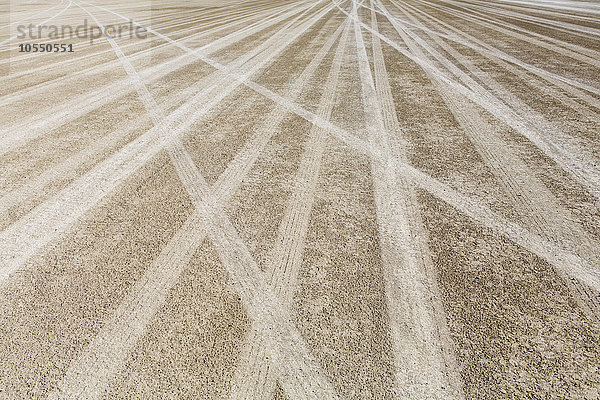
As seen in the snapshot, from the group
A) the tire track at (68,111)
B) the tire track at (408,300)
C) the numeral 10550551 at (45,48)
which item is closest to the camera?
the tire track at (408,300)

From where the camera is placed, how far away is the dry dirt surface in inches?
71.6

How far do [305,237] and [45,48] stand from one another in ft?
28.5

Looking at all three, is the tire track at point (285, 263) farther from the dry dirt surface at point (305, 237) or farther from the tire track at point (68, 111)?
the tire track at point (68, 111)

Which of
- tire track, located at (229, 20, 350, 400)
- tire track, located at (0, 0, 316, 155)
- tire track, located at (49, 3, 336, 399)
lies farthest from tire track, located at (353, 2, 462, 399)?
tire track, located at (0, 0, 316, 155)

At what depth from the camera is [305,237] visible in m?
2.64

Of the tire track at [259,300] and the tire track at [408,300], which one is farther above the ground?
the tire track at [408,300]

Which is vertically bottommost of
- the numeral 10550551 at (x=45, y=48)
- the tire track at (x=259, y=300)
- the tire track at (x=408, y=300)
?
the numeral 10550551 at (x=45, y=48)

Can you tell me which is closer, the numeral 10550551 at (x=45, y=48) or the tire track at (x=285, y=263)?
the tire track at (x=285, y=263)

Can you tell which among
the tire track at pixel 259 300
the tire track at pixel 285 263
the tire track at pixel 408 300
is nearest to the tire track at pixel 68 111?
the tire track at pixel 259 300

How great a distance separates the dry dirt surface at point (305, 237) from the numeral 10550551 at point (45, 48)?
3079 millimetres

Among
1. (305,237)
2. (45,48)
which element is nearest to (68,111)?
(305,237)

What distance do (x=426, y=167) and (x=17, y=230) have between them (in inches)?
123

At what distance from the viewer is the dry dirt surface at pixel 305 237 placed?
5.97 feet

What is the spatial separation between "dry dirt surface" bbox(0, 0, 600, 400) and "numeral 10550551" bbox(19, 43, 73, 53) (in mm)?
3079
